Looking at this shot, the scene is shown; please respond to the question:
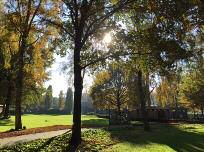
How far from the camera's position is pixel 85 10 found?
70.3 ft

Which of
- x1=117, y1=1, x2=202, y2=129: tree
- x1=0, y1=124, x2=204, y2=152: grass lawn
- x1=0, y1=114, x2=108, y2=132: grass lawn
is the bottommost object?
x1=0, y1=124, x2=204, y2=152: grass lawn

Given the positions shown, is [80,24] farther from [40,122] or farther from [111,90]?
[111,90]

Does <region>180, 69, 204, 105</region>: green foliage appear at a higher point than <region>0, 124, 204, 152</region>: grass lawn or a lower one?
higher

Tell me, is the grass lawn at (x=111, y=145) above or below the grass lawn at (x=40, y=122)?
below

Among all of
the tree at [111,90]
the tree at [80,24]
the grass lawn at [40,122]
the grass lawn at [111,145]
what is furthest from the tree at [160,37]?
the tree at [111,90]

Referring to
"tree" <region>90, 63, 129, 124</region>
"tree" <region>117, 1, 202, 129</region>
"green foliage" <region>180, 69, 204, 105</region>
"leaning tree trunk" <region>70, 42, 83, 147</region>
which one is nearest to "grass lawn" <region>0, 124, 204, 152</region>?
"leaning tree trunk" <region>70, 42, 83, 147</region>

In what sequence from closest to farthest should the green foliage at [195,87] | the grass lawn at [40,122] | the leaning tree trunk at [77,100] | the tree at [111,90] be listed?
the leaning tree trunk at [77,100] → the grass lawn at [40,122] → the green foliage at [195,87] → the tree at [111,90]

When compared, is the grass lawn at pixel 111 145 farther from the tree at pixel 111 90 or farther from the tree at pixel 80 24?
the tree at pixel 111 90

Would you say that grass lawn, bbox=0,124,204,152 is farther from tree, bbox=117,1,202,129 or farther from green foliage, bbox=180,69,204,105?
green foliage, bbox=180,69,204,105

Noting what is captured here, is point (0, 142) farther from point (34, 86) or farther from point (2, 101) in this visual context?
point (2, 101)

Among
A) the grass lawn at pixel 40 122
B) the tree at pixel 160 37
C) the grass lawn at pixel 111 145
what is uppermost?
the tree at pixel 160 37

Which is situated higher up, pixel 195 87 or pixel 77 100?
pixel 195 87

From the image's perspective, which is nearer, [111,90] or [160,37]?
[160,37]

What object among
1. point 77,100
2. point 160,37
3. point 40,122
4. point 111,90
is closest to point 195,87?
point 111,90
